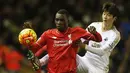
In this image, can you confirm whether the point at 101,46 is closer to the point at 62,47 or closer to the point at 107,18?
the point at 107,18

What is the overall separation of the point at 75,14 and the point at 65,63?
640cm

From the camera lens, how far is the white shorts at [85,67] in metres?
8.95

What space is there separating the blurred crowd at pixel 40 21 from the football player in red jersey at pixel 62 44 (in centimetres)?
446

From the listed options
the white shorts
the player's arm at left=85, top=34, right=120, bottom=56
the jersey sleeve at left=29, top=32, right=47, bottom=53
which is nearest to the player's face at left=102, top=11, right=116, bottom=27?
the player's arm at left=85, top=34, right=120, bottom=56

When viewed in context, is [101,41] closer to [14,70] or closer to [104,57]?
[104,57]

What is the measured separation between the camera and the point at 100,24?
31.1 feet

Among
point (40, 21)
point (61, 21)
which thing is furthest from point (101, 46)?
point (40, 21)

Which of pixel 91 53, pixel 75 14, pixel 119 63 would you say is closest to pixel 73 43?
pixel 91 53

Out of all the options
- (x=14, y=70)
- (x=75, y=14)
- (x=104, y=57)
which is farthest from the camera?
(x=75, y=14)

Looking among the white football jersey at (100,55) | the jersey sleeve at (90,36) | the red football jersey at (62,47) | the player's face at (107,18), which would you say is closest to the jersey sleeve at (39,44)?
the red football jersey at (62,47)

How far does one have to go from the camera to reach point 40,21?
14.5 meters

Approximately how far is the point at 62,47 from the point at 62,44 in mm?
42

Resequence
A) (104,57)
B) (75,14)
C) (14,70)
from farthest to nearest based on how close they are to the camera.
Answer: (75,14), (14,70), (104,57)

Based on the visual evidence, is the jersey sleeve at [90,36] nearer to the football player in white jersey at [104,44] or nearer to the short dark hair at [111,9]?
the football player in white jersey at [104,44]
